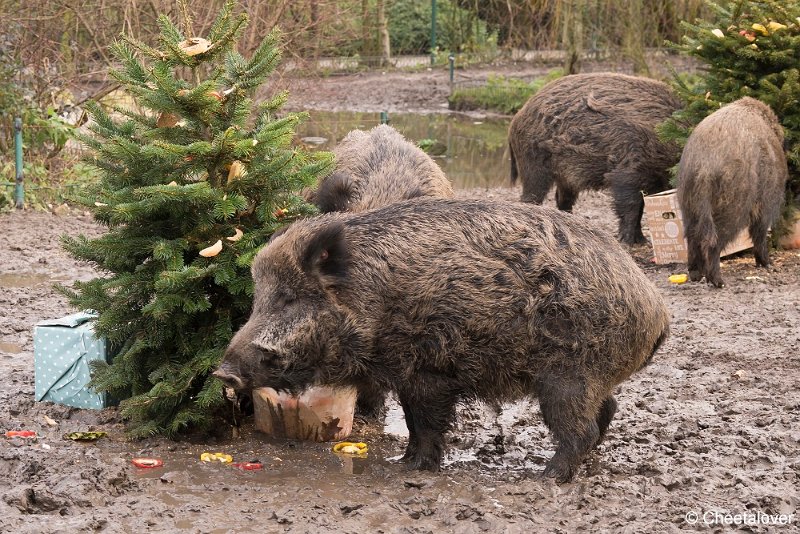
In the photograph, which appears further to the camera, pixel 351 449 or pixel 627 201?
pixel 627 201

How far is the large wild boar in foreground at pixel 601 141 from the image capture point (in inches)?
416

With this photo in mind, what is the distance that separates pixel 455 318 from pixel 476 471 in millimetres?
818

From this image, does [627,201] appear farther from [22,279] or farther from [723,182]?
[22,279]

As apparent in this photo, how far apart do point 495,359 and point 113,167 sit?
2.21m

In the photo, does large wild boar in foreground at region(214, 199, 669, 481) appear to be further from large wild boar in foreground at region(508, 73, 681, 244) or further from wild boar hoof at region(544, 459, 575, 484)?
large wild boar in foreground at region(508, 73, 681, 244)

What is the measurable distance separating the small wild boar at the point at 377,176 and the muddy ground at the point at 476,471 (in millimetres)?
1332

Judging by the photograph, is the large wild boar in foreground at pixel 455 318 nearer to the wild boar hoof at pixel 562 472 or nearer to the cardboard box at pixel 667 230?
the wild boar hoof at pixel 562 472

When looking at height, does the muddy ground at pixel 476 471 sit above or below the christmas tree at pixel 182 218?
below

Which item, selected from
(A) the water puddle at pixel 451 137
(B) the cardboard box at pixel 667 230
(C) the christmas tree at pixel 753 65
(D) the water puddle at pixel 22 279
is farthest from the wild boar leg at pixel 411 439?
(A) the water puddle at pixel 451 137

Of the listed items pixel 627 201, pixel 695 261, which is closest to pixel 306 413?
pixel 695 261

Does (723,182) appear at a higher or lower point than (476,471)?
higher

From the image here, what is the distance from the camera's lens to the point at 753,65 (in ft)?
32.1

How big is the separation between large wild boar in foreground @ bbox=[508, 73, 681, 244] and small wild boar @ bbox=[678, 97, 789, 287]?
5.23ft

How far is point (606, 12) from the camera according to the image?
24.1 metres
